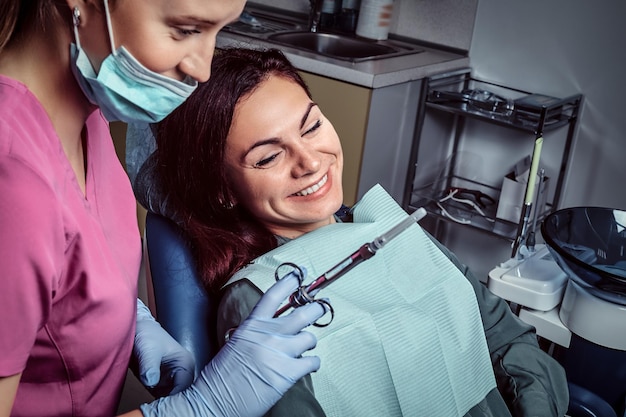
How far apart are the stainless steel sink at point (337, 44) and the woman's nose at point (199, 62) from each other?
83.5 inches

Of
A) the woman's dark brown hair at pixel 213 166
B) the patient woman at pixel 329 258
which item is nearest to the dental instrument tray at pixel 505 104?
the patient woman at pixel 329 258

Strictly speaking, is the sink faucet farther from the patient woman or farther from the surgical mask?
the surgical mask

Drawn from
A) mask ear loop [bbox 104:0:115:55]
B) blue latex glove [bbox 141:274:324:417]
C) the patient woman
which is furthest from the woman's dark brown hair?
mask ear loop [bbox 104:0:115:55]

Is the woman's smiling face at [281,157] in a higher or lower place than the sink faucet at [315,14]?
lower

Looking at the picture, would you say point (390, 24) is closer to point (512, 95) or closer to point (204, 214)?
point (512, 95)

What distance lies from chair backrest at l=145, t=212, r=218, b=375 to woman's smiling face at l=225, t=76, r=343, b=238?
0.55 feet

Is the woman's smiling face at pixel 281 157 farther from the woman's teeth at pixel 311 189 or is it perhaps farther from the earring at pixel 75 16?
the earring at pixel 75 16

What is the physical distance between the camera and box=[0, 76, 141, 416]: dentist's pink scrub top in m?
0.83

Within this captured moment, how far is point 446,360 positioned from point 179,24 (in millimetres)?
832

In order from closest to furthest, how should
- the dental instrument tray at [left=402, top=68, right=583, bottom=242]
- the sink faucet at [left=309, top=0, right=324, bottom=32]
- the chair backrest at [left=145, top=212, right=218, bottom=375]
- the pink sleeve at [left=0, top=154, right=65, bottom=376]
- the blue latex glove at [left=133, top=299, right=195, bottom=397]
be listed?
the pink sleeve at [left=0, top=154, right=65, bottom=376]
the blue latex glove at [left=133, top=299, right=195, bottom=397]
the chair backrest at [left=145, top=212, right=218, bottom=375]
the dental instrument tray at [left=402, top=68, right=583, bottom=242]
the sink faucet at [left=309, top=0, right=324, bottom=32]

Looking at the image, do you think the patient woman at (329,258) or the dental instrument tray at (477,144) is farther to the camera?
the dental instrument tray at (477,144)

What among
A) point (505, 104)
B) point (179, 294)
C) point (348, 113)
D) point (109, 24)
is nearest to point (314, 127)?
point (179, 294)

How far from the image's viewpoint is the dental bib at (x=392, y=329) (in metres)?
1.30

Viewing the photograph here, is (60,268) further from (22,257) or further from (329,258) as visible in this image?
(329,258)
